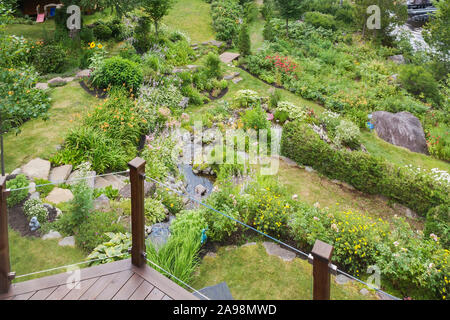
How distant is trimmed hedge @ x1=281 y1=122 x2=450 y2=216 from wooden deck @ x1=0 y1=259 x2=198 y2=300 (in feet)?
17.2

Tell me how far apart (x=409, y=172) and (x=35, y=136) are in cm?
788

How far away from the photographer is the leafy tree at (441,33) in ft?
41.0

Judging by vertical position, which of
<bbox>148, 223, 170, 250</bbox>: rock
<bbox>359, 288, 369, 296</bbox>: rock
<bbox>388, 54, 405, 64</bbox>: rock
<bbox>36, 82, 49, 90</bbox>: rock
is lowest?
<bbox>148, 223, 170, 250</bbox>: rock

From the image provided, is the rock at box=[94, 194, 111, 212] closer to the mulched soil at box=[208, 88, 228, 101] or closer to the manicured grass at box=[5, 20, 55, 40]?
the mulched soil at box=[208, 88, 228, 101]

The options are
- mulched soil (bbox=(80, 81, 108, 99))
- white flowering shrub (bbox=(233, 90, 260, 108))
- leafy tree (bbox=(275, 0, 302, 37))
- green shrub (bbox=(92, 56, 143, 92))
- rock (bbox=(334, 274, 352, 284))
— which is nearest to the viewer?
rock (bbox=(334, 274, 352, 284))

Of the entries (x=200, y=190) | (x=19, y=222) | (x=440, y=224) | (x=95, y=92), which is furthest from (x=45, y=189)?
(x=440, y=224)

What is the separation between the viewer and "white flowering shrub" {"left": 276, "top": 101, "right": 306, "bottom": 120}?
9.71 meters

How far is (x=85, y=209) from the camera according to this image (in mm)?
4516

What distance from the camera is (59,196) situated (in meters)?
4.80

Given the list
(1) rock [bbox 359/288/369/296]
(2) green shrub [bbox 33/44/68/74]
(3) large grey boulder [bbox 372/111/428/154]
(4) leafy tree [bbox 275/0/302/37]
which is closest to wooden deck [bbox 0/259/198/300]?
(1) rock [bbox 359/288/369/296]

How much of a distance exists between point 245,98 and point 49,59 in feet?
19.0

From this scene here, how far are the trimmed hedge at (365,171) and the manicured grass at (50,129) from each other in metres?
5.01

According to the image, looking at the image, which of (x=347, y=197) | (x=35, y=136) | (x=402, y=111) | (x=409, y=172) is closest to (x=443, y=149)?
(x=402, y=111)

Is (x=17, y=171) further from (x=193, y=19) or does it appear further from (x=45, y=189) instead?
(x=193, y=19)
